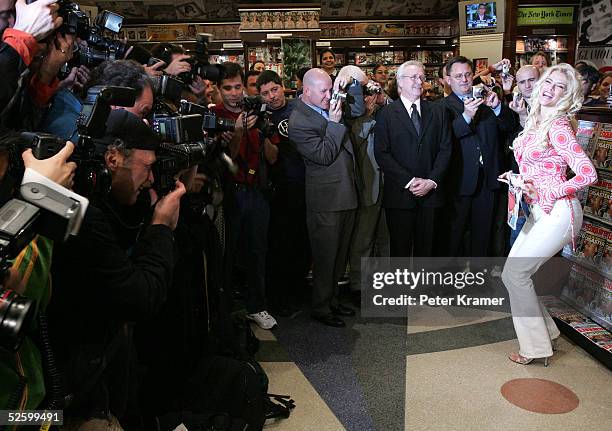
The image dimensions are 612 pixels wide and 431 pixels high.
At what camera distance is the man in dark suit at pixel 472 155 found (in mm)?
3697

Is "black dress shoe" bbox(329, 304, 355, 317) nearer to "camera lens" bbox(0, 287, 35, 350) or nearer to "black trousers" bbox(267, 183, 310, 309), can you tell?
"black trousers" bbox(267, 183, 310, 309)

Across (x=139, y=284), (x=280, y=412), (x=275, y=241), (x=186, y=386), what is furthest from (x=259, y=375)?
(x=275, y=241)

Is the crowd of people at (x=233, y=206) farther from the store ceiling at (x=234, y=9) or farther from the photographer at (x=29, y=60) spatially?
the store ceiling at (x=234, y=9)

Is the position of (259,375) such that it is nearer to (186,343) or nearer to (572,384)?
(186,343)

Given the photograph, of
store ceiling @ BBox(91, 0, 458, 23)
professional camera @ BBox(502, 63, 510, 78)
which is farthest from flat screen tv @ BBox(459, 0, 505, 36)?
professional camera @ BBox(502, 63, 510, 78)

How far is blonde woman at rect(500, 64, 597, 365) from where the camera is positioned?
2797mm

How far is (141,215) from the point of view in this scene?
168 centimetres

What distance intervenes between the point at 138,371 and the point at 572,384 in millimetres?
2060

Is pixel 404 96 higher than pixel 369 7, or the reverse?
pixel 369 7

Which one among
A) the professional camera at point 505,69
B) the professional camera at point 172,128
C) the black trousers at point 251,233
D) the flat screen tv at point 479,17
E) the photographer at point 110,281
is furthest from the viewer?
the flat screen tv at point 479,17

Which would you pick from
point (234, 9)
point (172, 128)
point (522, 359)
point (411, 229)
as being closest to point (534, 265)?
point (522, 359)

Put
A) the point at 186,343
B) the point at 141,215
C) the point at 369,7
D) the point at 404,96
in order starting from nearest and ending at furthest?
the point at 141,215 < the point at 186,343 < the point at 404,96 < the point at 369,7

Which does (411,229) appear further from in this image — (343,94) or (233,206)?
(233,206)

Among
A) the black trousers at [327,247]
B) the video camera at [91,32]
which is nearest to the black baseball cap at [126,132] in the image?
the video camera at [91,32]
